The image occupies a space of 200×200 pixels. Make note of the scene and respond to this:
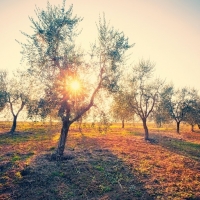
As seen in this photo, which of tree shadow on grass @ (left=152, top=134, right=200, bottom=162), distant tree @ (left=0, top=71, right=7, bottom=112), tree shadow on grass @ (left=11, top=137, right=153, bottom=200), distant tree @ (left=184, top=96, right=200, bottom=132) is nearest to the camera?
tree shadow on grass @ (left=11, top=137, right=153, bottom=200)

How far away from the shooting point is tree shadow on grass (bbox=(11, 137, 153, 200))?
549 inches

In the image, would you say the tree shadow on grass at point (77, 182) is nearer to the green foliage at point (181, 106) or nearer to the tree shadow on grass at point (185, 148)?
the tree shadow on grass at point (185, 148)

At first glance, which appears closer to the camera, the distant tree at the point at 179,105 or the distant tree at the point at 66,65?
the distant tree at the point at 66,65

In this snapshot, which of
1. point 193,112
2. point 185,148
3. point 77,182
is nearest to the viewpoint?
point 77,182

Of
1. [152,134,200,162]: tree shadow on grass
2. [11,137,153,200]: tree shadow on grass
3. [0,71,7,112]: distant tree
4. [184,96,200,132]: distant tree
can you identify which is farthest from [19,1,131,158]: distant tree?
[184,96,200,132]: distant tree

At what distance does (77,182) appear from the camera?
15.9m

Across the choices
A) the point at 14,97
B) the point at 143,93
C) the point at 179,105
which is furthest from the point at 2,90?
the point at 179,105

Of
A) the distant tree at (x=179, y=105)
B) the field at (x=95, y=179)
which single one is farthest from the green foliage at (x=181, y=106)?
the field at (x=95, y=179)

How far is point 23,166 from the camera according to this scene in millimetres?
18531

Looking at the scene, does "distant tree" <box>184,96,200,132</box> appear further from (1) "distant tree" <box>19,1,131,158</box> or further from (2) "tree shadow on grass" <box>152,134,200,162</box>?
Answer: (1) "distant tree" <box>19,1,131,158</box>

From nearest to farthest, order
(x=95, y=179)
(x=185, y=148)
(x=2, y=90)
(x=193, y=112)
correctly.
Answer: (x=95, y=179)
(x=185, y=148)
(x=2, y=90)
(x=193, y=112)

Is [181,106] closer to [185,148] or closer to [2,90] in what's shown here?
[185,148]

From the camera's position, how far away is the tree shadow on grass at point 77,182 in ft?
45.8

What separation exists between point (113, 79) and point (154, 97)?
2324cm
